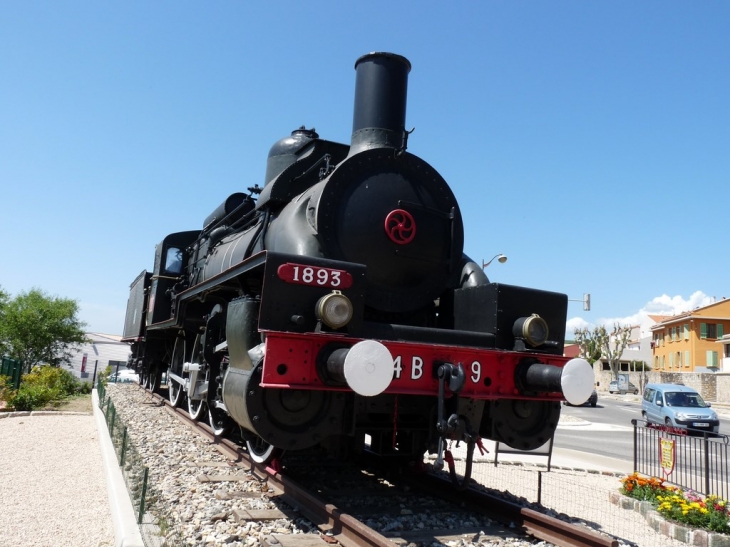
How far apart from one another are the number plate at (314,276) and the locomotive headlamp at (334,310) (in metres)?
0.12

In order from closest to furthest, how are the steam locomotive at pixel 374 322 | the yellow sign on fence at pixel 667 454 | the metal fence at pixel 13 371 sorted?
1. the steam locomotive at pixel 374 322
2. the yellow sign on fence at pixel 667 454
3. the metal fence at pixel 13 371

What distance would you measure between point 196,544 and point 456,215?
3.61 meters

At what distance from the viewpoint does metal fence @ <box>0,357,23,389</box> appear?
50.1ft

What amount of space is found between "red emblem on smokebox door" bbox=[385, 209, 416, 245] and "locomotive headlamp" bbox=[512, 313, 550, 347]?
3.98 feet

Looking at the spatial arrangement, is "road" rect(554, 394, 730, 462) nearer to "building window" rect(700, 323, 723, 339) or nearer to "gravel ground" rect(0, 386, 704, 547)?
"gravel ground" rect(0, 386, 704, 547)

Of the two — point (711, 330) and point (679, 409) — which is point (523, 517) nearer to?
point (679, 409)

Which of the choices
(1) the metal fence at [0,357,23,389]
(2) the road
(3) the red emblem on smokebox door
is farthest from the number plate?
(1) the metal fence at [0,357,23,389]

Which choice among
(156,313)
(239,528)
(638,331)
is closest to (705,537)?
(239,528)

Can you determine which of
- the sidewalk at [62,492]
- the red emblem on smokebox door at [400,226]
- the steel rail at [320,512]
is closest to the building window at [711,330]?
the sidewalk at [62,492]

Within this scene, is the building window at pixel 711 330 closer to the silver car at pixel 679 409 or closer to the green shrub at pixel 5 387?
the silver car at pixel 679 409

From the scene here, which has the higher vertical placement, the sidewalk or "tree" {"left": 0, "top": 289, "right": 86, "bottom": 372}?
"tree" {"left": 0, "top": 289, "right": 86, "bottom": 372}

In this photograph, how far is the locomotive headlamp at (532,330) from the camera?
483 cm

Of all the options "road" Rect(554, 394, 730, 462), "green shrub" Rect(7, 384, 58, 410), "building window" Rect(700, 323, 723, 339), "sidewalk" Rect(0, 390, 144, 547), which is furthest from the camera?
"building window" Rect(700, 323, 723, 339)

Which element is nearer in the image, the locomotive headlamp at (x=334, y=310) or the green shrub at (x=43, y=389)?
the locomotive headlamp at (x=334, y=310)
